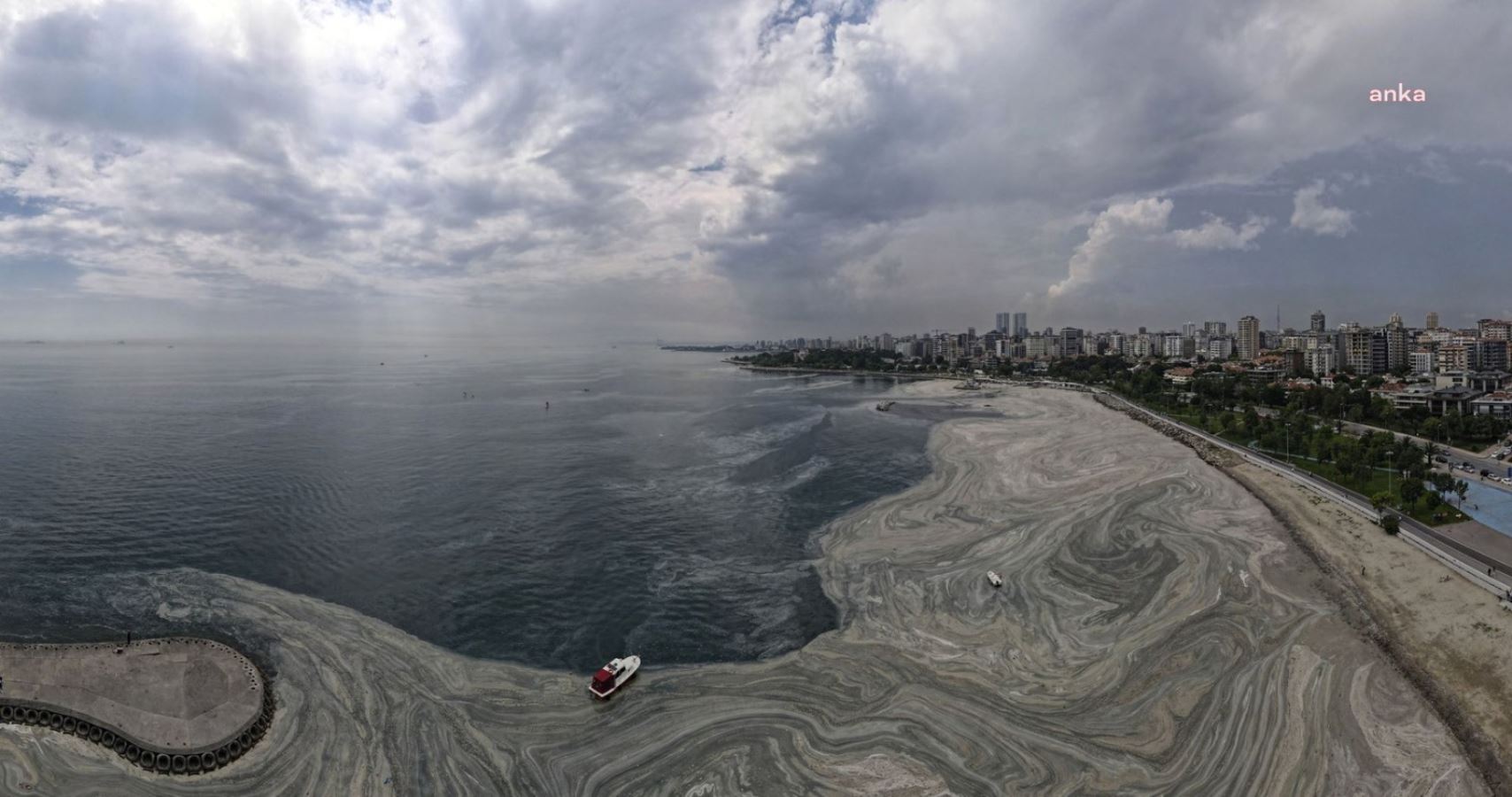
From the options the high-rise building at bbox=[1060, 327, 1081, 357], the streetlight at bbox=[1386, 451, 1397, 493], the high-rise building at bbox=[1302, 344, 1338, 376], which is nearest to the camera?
the streetlight at bbox=[1386, 451, 1397, 493]

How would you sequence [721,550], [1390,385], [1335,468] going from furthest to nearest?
[1390,385] < [1335,468] < [721,550]

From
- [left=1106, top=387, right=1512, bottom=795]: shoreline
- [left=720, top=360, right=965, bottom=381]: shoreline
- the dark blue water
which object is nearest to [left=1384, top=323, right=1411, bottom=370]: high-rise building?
[left=720, top=360, right=965, bottom=381]: shoreline

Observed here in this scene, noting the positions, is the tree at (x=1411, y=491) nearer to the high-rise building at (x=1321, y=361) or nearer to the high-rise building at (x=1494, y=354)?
the high-rise building at (x=1321, y=361)

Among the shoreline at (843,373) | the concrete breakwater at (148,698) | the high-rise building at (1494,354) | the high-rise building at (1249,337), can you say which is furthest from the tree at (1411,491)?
the high-rise building at (1249,337)

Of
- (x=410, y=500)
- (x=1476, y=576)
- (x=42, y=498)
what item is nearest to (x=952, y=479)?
(x=1476, y=576)

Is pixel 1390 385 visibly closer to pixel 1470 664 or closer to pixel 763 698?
pixel 1470 664

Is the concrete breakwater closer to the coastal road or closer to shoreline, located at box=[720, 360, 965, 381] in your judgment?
the coastal road
